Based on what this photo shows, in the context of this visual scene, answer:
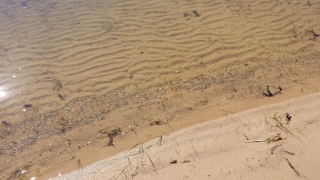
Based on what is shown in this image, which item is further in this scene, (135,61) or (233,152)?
(135,61)

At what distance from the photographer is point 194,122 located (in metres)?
4.04

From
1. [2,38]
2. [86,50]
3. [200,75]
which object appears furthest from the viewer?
[2,38]

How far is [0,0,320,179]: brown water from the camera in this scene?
13.9 feet

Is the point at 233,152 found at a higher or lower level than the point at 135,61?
lower

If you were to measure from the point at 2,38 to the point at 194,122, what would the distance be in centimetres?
436

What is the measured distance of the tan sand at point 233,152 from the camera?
3123mm

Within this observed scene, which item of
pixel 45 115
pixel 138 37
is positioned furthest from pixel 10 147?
pixel 138 37

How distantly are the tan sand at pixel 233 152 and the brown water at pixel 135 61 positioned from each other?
40 cm

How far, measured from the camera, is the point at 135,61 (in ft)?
16.8

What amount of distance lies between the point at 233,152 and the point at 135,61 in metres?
2.56

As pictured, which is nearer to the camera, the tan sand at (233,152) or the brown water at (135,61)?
the tan sand at (233,152)

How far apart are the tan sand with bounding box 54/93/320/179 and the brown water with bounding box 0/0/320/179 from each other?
0.40m

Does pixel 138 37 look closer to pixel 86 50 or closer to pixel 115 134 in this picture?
pixel 86 50

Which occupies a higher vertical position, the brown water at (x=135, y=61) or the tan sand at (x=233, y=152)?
the brown water at (x=135, y=61)
